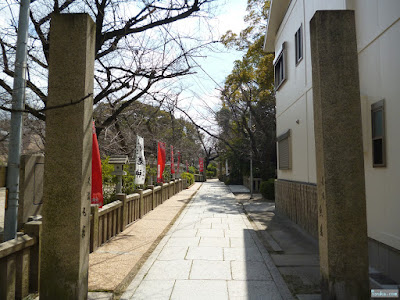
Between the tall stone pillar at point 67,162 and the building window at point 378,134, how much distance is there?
13.6 ft

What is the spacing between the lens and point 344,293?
3.43 meters

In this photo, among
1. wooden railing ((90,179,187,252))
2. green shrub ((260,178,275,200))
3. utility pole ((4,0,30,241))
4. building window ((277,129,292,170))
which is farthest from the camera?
green shrub ((260,178,275,200))

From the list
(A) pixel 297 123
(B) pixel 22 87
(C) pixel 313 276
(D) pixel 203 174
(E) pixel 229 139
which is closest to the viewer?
(B) pixel 22 87

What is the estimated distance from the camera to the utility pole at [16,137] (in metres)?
4.04

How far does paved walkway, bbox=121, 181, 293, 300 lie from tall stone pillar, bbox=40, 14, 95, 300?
94 cm

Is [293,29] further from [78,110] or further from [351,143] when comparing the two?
[78,110]

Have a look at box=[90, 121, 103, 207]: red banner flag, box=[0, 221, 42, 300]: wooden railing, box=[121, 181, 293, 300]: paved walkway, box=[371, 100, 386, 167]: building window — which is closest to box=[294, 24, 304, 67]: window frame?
box=[371, 100, 386, 167]: building window

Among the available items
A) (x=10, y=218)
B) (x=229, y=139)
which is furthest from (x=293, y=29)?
(x=229, y=139)

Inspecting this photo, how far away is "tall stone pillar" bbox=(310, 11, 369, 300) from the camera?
347cm

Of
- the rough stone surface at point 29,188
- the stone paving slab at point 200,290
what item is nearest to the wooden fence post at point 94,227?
the rough stone surface at point 29,188

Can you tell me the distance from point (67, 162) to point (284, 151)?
8.54 m

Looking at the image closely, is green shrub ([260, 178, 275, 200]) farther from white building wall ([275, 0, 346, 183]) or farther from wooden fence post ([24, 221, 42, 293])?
wooden fence post ([24, 221, 42, 293])

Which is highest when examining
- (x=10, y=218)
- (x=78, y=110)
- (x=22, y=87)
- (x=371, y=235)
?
(x=22, y=87)

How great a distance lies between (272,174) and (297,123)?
40.6ft
